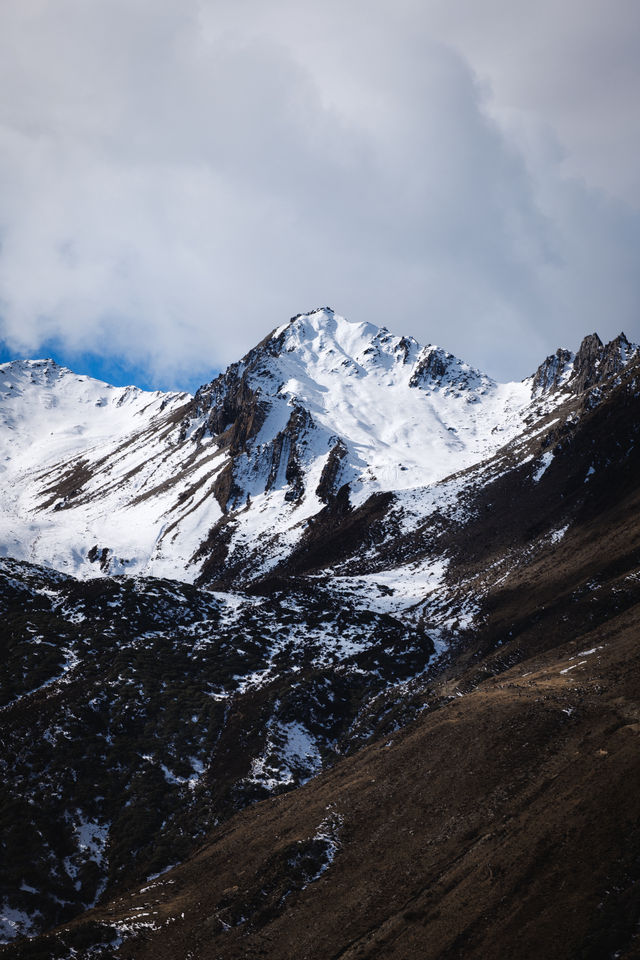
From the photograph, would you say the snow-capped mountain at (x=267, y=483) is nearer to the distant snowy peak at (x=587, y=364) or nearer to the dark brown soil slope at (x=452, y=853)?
the distant snowy peak at (x=587, y=364)

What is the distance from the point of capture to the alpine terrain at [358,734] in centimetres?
2925

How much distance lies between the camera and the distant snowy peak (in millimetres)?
150375

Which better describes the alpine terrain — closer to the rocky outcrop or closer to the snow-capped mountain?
the snow-capped mountain

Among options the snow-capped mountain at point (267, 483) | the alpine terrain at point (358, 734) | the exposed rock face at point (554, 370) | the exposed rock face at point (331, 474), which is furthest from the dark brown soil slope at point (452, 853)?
the exposed rock face at point (554, 370)

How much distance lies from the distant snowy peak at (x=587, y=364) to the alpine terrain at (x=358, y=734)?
18043 mm

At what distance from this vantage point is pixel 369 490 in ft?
476

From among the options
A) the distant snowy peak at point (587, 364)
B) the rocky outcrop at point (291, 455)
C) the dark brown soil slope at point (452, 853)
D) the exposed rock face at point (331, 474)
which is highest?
the rocky outcrop at point (291, 455)

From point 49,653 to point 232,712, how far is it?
25.6 m

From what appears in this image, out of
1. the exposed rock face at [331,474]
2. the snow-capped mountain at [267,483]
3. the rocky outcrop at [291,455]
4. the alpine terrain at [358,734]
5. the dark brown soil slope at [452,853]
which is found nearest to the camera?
the dark brown soil slope at [452,853]

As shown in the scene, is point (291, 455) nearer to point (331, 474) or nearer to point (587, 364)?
point (331, 474)

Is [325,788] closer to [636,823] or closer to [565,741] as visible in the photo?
[565,741]

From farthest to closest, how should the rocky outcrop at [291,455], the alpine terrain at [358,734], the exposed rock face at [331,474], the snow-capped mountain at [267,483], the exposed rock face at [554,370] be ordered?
the exposed rock face at [554,370] < the rocky outcrop at [291,455] < the exposed rock face at [331,474] < the snow-capped mountain at [267,483] < the alpine terrain at [358,734]

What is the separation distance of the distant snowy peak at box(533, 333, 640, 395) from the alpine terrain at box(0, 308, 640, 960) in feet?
59.2

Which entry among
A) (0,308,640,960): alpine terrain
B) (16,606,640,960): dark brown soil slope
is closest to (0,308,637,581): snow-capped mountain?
(0,308,640,960): alpine terrain
